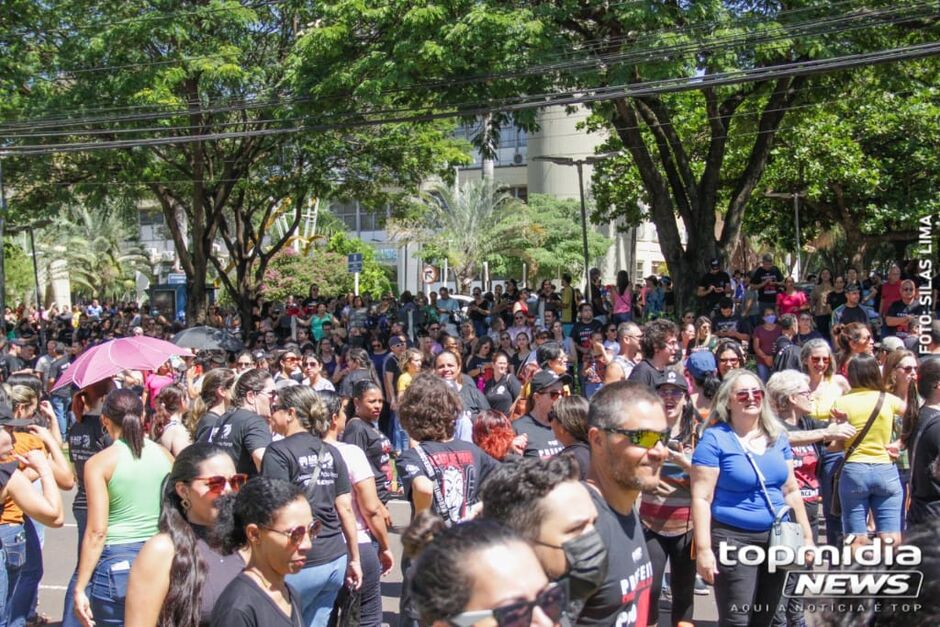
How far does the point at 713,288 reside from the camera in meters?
16.1

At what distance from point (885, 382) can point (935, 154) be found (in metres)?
20.8

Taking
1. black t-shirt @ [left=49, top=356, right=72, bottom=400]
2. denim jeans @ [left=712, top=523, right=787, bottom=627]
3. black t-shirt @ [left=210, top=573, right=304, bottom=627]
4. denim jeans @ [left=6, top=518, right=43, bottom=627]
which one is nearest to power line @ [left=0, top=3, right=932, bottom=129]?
black t-shirt @ [left=49, top=356, right=72, bottom=400]

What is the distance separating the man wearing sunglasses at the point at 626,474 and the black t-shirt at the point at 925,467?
8.12 feet

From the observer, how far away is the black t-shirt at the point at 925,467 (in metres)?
5.14

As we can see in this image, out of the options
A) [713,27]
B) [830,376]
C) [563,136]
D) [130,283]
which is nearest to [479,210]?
[563,136]

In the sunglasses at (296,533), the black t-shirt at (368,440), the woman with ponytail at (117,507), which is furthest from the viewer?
the black t-shirt at (368,440)

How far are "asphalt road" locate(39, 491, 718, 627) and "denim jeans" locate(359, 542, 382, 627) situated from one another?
4.17 ft

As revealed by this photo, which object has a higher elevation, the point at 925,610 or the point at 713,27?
the point at 713,27

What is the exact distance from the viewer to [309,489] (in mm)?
4934

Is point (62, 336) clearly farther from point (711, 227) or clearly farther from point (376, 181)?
point (711, 227)

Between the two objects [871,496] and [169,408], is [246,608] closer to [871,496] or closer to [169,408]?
[169,408]

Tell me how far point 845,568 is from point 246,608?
7.64 feet

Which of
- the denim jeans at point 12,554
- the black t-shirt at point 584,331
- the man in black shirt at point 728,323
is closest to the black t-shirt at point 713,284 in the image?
the man in black shirt at point 728,323

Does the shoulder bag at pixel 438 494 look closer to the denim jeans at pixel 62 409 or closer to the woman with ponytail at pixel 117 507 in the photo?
the woman with ponytail at pixel 117 507
